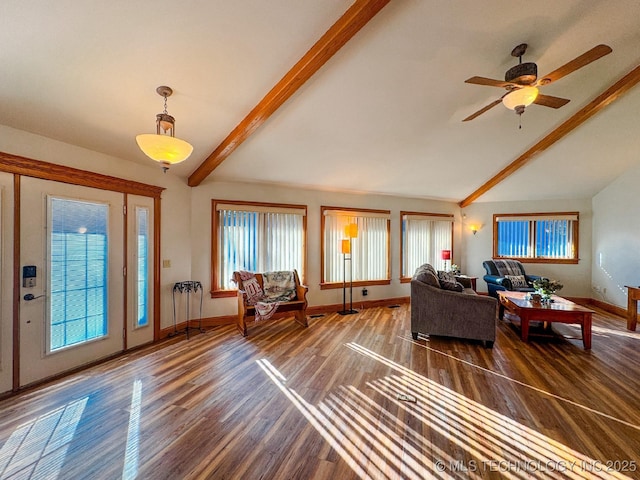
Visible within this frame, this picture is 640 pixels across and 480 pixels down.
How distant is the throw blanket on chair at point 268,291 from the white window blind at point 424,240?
2.90m

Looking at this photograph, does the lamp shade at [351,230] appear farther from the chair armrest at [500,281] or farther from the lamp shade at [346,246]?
the chair armrest at [500,281]

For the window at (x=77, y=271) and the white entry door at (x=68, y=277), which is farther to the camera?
the window at (x=77, y=271)

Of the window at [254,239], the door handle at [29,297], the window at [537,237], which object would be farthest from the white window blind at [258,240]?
the window at [537,237]

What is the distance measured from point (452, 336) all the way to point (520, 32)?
3364 mm

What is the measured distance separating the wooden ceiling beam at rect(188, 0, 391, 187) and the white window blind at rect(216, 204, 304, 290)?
1.34 m

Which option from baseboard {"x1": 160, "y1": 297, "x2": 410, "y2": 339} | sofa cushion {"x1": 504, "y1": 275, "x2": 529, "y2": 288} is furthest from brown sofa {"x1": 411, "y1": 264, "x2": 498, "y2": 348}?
sofa cushion {"x1": 504, "y1": 275, "x2": 529, "y2": 288}

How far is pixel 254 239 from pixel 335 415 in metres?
3.22

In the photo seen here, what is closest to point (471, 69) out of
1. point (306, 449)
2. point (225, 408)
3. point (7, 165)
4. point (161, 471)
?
point (306, 449)

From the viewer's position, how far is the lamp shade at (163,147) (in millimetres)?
2072

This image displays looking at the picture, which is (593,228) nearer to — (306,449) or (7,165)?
(306,449)

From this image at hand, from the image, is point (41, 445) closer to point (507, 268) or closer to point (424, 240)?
point (424, 240)

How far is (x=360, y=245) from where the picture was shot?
5.74 m

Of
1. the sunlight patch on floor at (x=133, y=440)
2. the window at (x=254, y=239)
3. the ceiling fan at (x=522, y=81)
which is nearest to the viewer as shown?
the sunlight patch on floor at (x=133, y=440)

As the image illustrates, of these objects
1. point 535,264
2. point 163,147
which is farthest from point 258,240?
point 535,264
